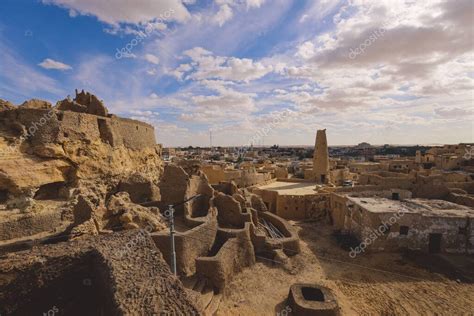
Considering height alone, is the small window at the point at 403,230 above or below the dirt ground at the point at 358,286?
above

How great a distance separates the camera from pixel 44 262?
491cm

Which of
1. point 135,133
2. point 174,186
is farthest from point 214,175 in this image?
point 174,186

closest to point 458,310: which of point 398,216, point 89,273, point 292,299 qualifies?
point 398,216

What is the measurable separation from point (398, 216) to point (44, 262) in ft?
47.2

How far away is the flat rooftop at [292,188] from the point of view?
2232cm

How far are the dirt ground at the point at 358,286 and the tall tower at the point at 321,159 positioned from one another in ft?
52.6

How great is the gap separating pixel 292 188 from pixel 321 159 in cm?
615

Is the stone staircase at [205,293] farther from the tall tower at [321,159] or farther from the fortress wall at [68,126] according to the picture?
the tall tower at [321,159]

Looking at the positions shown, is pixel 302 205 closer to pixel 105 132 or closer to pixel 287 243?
pixel 287 243

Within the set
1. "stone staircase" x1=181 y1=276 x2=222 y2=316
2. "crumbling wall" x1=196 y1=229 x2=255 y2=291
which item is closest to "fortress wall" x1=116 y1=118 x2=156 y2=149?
"crumbling wall" x1=196 y1=229 x2=255 y2=291

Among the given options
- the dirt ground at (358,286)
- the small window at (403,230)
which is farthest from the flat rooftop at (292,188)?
the small window at (403,230)

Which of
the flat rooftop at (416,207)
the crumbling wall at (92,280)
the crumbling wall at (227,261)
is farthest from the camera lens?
the flat rooftop at (416,207)

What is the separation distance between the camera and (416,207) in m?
14.8

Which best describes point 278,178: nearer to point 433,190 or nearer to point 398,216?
point 433,190
